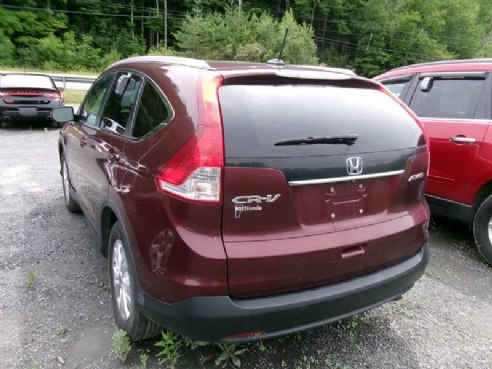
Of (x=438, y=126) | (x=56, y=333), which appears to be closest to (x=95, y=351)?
(x=56, y=333)

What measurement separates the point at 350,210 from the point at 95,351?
5.95 ft

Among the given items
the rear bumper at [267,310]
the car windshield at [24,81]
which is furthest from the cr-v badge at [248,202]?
the car windshield at [24,81]

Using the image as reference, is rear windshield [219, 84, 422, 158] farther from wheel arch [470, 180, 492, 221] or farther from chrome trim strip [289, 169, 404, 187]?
wheel arch [470, 180, 492, 221]

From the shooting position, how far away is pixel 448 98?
4789 mm

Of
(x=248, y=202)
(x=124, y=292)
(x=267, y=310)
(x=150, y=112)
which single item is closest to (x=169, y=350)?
(x=124, y=292)

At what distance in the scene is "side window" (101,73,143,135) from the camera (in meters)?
2.88

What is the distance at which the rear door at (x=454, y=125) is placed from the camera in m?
Result: 4.35

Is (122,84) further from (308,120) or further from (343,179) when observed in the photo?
(343,179)

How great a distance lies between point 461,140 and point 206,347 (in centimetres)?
336

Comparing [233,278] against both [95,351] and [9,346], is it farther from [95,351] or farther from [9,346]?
[9,346]

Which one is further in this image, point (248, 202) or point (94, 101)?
point (94, 101)

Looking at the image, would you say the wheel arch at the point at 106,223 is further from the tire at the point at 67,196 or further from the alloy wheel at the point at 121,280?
the tire at the point at 67,196

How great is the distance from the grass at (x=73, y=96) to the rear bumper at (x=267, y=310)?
1632 cm

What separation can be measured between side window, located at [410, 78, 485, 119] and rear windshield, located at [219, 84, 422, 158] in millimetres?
2143
